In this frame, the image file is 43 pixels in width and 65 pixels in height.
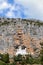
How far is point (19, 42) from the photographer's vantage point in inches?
2169

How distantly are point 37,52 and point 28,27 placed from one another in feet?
18.1

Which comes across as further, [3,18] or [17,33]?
[3,18]

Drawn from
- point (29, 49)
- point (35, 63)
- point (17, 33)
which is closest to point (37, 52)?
point (29, 49)

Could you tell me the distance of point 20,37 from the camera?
55750mm

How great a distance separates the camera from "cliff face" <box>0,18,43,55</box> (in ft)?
181

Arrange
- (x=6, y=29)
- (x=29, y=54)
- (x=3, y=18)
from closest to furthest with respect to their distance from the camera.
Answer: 1. (x=29, y=54)
2. (x=6, y=29)
3. (x=3, y=18)

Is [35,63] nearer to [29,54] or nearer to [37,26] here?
[29,54]

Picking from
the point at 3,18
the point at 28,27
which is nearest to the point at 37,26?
the point at 28,27

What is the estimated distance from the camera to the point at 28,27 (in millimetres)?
57406

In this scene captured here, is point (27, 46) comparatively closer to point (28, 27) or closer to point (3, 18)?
point (28, 27)

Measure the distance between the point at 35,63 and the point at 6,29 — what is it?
14.0 m

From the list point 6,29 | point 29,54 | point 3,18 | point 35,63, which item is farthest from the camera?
point 3,18

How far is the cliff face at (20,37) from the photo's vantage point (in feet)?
181

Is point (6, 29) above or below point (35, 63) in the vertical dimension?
above
